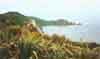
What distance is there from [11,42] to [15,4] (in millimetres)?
249

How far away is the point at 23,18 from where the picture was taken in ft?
4.77

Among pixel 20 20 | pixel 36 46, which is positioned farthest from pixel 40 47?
pixel 20 20

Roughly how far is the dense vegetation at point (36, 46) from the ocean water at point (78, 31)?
26 millimetres

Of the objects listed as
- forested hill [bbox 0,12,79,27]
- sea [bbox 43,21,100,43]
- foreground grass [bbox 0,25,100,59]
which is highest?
forested hill [bbox 0,12,79,27]

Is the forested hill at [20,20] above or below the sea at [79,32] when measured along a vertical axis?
above

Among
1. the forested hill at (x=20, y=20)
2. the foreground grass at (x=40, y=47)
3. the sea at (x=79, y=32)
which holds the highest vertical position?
the forested hill at (x=20, y=20)

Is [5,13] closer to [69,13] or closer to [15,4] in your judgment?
[15,4]

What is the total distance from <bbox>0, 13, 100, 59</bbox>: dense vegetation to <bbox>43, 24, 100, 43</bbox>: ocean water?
3 cm

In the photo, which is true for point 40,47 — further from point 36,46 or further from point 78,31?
point 78,31

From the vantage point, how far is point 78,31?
4.67ft

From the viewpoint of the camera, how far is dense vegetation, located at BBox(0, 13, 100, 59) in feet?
4.64

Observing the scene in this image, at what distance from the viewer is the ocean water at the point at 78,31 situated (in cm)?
142

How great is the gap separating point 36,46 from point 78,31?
28 centimetres

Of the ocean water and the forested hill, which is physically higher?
the forested hill
